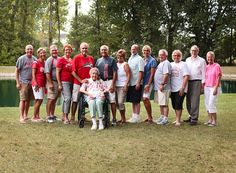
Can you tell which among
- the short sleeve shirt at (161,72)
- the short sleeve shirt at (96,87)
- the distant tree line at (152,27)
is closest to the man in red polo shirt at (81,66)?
the short sleeve shirt at (96,87)

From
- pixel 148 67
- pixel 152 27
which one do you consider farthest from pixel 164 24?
pixel 148 67

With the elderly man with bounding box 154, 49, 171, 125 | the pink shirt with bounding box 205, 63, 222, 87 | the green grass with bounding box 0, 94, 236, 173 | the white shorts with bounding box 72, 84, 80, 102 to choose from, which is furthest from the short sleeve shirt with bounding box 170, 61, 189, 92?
the white shorts with bounding box 72, 84, 80, 102

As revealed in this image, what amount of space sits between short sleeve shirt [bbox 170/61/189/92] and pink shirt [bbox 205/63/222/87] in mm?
478

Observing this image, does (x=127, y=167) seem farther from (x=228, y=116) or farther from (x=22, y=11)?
(x=22, y=11)

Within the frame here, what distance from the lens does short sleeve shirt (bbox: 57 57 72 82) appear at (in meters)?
7.79

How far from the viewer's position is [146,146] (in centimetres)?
620

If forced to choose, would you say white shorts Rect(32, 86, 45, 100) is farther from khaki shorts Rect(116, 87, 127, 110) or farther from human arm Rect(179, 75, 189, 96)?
human arm Rect(179, 75, 189, 96)

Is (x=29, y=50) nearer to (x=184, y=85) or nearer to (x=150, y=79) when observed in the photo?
(x=150, y=79)

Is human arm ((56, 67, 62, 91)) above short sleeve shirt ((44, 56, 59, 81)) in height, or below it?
below

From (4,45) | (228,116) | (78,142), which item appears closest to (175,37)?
(4,45)

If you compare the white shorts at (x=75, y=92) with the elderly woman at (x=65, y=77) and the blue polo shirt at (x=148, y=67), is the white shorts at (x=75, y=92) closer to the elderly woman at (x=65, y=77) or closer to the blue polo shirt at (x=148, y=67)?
the elderly woman at (x=65, y=77)

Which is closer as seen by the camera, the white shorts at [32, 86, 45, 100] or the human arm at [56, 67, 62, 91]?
the human arm at [56, 67, 62, 91]

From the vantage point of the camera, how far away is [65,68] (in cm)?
782

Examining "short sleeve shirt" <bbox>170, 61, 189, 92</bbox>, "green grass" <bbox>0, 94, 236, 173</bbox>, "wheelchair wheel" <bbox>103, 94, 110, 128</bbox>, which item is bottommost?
"green grass" <bbox>0, 94, 236, 173</bbox>
